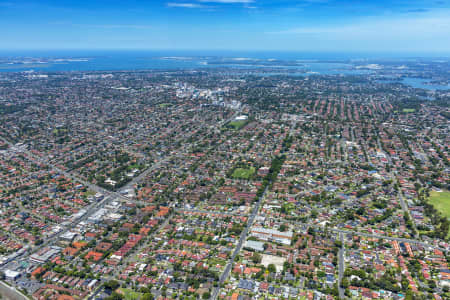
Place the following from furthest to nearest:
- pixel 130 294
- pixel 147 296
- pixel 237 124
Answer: pixel 237 124
pixel 130 294
pixel 147 296

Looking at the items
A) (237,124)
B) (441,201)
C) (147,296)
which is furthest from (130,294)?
(237,124)

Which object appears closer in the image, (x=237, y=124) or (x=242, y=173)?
(x=242, y=173)

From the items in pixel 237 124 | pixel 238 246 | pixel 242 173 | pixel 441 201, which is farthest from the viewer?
pixel 237 124

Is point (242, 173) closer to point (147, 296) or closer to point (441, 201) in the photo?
point (147, 296)

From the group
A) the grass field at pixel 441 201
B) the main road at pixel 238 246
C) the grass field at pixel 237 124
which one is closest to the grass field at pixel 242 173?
the main road at pixel 238 246

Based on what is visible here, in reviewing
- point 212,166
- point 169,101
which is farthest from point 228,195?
point 169,101

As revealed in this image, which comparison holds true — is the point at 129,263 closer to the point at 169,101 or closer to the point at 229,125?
the point at 229,125
